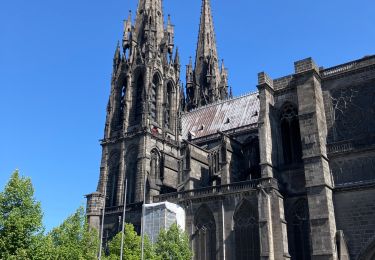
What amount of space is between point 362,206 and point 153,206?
15669mm

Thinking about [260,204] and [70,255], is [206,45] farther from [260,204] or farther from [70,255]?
[70,255]

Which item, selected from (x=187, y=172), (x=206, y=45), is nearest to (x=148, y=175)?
(x=187, y=172)

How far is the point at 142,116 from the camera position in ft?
141

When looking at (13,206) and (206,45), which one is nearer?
(13,206)

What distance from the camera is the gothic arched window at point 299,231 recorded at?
28.7m

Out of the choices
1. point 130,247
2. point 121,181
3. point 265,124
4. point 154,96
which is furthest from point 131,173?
point 265,124

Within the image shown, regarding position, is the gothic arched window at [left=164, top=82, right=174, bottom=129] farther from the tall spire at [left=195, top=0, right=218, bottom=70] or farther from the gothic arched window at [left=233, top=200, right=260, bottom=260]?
the gothic arched window at [left=233, top=200, right=260, bottom=260]

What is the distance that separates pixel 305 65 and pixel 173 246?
51.8 feet

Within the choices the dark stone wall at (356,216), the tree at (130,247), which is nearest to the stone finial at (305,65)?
the dark stone wall at (356,216)

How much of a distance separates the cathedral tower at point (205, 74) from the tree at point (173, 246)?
3250 centimetres

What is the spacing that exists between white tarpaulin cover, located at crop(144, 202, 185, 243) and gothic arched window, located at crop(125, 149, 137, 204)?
610 centimetres

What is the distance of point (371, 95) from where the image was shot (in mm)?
29641

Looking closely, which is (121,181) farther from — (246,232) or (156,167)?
(246,232)

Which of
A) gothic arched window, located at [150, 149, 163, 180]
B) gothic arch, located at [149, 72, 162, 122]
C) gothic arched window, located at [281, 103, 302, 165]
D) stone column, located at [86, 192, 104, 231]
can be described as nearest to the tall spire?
gothic arch, located at [149, 72, 162, 122]
